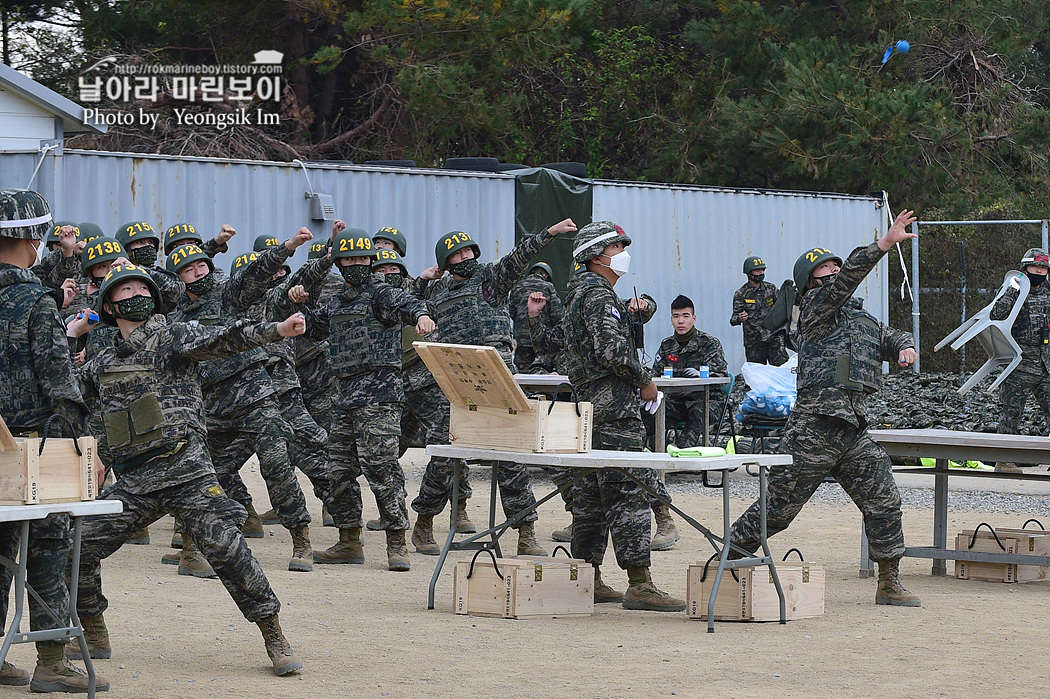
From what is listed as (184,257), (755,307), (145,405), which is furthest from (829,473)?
(755,307)

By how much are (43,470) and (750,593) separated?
13.1ft

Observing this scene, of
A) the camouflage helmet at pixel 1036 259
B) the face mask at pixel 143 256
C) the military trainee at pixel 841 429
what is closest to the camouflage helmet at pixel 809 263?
the military trainee at pixel 841 429

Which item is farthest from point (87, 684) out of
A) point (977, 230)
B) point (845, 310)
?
point (977, 230)

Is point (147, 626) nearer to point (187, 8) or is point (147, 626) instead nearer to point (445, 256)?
point (445, 256)

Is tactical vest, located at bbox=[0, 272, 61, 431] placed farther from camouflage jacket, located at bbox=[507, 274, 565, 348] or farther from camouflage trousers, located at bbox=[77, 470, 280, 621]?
camouflage jacket, located at bbox=[507, 274, 565, 348]

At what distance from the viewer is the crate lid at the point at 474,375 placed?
7.70 m

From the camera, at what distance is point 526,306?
14.6 metres

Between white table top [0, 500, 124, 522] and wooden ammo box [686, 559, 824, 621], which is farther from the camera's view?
wooden ammo box [686, 559, 824, 621]

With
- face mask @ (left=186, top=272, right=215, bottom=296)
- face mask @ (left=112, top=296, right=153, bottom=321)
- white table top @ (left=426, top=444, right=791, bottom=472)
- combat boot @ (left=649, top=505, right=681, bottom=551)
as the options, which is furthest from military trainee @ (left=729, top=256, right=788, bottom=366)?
face mask @ (left=112, top=296, right=153, bottom=321)

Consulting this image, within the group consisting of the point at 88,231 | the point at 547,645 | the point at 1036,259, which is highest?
the point at 1036,259

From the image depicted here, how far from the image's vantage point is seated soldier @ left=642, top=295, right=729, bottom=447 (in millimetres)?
14531

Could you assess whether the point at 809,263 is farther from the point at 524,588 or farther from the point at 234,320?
the point at 234,320

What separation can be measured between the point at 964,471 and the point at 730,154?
58.8 feet

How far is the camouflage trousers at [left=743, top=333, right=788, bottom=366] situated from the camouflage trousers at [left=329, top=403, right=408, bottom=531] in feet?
25.2
